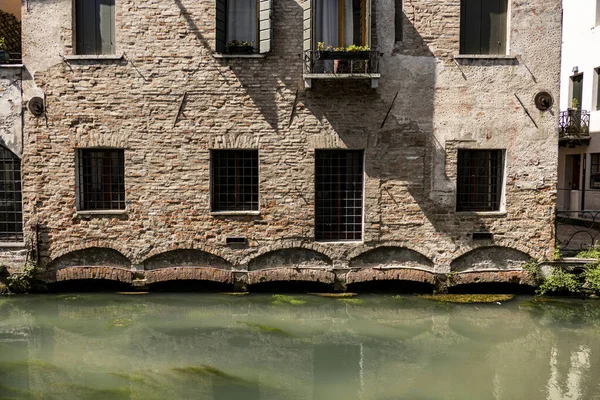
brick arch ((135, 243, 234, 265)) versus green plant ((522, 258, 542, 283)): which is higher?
brick arch ((135, 243, 234, 265))

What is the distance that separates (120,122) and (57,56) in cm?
176

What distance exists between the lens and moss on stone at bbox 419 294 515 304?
33.0 ft

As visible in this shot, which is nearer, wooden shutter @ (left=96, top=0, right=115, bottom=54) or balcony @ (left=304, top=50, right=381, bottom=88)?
balcony @ (left=304, top=50, right=381, bottom=88)

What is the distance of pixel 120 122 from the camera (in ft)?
33.6

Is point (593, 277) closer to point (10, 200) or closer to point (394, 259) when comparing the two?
point (394, 259)

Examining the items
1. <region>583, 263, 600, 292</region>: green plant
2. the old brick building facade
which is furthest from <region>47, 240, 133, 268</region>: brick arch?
<region>583, 263, 600, 292</region>: green plant

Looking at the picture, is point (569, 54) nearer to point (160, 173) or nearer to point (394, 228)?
point (394, 228)

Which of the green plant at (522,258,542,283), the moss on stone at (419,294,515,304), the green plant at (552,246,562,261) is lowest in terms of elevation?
the moss on stone at (419,294,515,304)

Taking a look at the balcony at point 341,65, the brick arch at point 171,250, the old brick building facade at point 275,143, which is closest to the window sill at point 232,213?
the old brick building facade at point 275,143

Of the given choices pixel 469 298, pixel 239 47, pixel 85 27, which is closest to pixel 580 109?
pixel 469 298

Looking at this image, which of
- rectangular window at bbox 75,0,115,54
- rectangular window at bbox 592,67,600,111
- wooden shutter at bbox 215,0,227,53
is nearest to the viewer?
wooden shutter at bbox 215,0,227,53

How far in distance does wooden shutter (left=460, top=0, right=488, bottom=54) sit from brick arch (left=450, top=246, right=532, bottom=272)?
13.3 feet

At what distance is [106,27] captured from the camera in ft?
33.6

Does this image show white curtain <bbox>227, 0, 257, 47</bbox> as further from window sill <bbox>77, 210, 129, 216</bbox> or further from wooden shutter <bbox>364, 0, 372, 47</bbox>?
window sill <bbox>77, 210, 129, 216</bbox>
